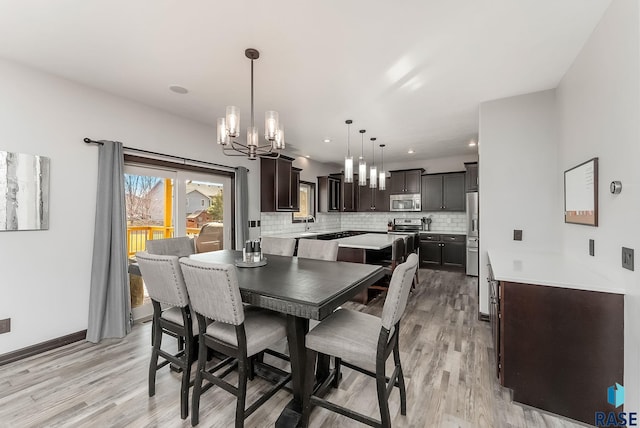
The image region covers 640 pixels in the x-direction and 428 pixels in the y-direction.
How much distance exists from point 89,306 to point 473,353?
152 inches

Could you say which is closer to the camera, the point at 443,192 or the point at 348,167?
the point at 348,167

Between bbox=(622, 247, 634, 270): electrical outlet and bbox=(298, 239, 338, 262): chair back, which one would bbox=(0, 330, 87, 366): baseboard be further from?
bbox=(622, 247, 634, 270): electrical outlet

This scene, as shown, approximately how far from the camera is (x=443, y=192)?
635 cm

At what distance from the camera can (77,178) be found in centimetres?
286

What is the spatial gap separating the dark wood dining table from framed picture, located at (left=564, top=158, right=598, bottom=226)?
1.62 metres

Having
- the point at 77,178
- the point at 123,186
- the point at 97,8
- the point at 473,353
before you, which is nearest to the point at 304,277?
the point at 473,353

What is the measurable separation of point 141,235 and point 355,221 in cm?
548

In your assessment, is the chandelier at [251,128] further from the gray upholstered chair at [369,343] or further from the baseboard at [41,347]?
the baseboard at [41,347]

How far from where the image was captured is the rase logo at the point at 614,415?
1.57 m

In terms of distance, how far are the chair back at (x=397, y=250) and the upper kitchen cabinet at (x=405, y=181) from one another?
293 cm

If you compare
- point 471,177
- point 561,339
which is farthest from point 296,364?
point 471,177

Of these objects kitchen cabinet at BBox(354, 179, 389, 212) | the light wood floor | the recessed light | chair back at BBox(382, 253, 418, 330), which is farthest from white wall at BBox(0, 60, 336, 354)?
kitchen cabinet at BBox(354, 179, 389, 212)

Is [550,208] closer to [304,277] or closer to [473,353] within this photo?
[473,353]

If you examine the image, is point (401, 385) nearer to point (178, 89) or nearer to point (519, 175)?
point (519, 175)
